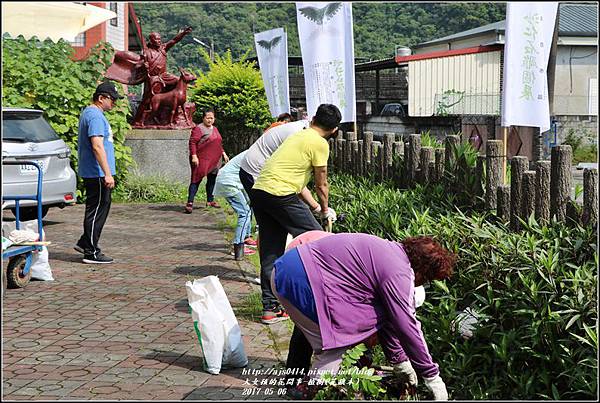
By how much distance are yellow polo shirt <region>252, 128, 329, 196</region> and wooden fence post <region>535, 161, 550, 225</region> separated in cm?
160

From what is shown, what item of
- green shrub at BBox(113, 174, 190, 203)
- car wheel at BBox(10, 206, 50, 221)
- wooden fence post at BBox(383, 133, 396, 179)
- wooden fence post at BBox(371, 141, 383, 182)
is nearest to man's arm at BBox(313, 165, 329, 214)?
wooden fence post at BBox(383, 133, 396, 179)

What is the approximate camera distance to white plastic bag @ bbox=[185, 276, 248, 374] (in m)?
5.54

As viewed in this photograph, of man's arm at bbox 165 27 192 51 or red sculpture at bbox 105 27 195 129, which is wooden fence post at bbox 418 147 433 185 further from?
man's arm at bbox 165 27 192 51

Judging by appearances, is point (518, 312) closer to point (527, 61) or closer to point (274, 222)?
point (274, 222)

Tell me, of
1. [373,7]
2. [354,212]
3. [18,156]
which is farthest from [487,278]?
[373,7]

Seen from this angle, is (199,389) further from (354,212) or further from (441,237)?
Result: (354,212)

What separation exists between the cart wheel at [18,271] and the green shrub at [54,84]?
697cm

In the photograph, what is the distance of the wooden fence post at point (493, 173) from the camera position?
285 inches

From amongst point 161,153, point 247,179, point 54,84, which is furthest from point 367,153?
point 161,153

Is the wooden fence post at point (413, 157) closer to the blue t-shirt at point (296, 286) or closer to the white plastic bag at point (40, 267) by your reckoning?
the white plastic bag at point (40, 267)

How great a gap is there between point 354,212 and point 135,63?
9658 mm

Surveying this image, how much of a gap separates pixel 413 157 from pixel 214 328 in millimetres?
4449

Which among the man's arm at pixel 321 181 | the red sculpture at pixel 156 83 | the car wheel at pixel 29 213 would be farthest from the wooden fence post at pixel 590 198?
the red sculpture at pixel 156 83

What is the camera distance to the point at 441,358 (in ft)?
18.7
